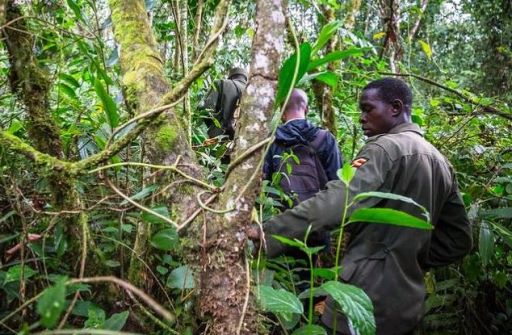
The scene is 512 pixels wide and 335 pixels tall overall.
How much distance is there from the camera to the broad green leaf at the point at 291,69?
126 centimetres

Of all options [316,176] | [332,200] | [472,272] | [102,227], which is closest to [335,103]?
[316,176]

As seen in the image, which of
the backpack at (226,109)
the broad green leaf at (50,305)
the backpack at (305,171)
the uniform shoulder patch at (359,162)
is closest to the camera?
the broad green leaf at (50,305)

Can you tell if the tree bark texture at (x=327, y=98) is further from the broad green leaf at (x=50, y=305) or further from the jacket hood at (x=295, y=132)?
the broad green leaf at (x=50, y=305)

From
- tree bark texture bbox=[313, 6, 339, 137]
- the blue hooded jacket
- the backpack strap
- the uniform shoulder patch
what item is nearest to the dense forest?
the uniform shoulder patch

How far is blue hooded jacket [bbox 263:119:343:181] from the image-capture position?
2.88m

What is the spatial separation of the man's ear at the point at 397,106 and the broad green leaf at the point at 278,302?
123 centimetres

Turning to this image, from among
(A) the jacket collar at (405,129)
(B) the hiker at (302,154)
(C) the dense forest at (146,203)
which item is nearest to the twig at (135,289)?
(C) the dense forest at (146,203)

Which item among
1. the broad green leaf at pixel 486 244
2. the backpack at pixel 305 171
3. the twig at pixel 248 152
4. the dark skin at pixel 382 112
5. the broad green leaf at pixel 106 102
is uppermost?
the broad green leaf at pixel 106 102

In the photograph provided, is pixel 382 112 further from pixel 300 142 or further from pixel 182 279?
pixel 182 279

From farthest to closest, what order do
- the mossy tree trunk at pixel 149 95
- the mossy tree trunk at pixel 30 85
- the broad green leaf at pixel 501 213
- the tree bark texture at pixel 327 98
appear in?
the tree bark texture at pixel 327 98
the broad green leaf at pixel 501 213
the mossy tree trunk at pixel 30 85
the mossy tree trunk at pixel 149 95

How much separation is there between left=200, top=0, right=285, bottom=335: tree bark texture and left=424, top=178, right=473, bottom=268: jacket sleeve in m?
1.29

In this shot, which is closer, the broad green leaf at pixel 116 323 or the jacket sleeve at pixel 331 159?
the broad green leaf at pixel 116 323

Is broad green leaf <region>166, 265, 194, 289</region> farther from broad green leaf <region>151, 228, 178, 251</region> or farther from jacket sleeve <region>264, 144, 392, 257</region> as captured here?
jacket sleeve <region>264, 144, 392, 257</region>

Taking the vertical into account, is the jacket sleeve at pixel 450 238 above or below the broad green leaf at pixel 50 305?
below
